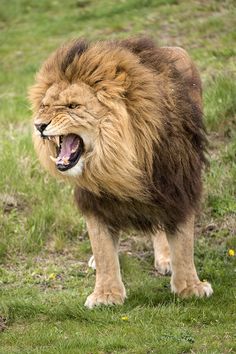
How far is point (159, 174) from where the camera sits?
5836mm

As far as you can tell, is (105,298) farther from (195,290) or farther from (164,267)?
(164,267)

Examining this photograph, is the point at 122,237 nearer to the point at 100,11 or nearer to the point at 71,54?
the point at 71,54

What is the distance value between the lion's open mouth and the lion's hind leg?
1.84 m

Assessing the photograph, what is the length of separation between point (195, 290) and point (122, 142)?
1.42 m

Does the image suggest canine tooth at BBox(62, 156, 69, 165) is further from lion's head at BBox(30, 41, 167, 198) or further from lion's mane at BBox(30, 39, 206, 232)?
lion's mane at BBox(30, 39, 206, 232)

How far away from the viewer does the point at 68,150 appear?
5504mm

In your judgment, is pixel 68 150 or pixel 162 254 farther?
pixel 162 254

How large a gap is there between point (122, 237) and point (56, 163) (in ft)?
8.42

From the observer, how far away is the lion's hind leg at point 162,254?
7.11m

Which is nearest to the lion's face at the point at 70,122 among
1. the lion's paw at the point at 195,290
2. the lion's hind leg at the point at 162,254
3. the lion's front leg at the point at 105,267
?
the lion's front leg at the point at 105,267

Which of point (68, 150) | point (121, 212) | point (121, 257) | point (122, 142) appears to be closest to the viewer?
point (122, 142)

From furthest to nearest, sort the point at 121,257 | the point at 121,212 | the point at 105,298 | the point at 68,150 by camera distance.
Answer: the point at 121,257, the point at 105,298, the point at 121,212, the point at 68,150

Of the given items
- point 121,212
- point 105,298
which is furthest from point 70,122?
point 105,298

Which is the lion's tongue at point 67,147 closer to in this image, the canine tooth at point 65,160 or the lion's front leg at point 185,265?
the canine tooth at point 65,160
